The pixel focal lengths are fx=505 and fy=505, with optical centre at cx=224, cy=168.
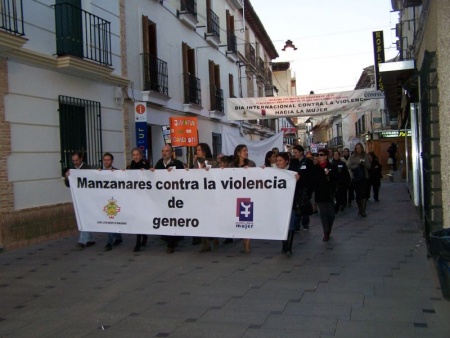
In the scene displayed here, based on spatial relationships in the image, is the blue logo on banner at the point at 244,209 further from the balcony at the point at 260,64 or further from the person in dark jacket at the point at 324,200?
the balcony at the point at 260,64

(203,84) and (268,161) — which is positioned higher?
(203,84)

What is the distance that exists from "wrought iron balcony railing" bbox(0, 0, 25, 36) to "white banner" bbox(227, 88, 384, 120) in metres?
9.61

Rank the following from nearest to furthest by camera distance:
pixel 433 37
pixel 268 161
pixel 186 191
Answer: pixel 433 37 → pixel 186 191 → pixel 268 161

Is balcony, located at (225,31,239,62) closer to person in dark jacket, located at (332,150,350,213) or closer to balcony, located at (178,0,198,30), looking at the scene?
balcony, located at (178,0,198,30)

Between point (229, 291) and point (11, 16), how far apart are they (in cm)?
668

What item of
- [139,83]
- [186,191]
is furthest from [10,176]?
[139,83]

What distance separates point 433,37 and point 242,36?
939 inches

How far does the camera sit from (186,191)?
8258mm

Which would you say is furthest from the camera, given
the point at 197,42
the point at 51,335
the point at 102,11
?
the point at 197,42

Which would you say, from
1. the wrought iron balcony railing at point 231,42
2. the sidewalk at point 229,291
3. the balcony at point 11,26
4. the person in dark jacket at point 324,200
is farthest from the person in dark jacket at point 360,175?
the wrought iron balcony railing at point 231,42

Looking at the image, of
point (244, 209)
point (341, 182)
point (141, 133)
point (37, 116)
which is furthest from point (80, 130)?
point (341, 182)

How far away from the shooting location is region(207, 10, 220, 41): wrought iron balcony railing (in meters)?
21.9

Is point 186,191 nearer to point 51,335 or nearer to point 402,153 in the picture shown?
point 51,335

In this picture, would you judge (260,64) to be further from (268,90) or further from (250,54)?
(250,54)
